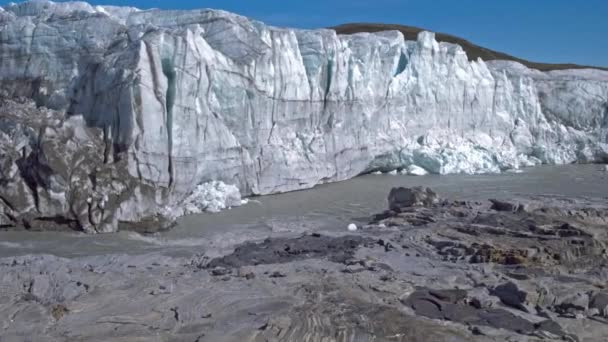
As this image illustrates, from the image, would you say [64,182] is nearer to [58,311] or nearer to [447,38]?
[58,311]

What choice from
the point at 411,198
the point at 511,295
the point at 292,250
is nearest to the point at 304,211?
the point at 411,198

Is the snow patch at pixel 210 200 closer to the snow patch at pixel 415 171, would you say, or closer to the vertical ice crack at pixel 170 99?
the vertical ice crack at pixel 170 99

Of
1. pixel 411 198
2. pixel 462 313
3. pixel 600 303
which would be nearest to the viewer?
pixel 462 313

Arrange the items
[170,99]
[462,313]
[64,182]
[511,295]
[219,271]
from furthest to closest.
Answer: [170,99] → [64,182] → [219,271] → [511,295] → [462,313]

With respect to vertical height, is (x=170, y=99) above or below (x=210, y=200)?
above

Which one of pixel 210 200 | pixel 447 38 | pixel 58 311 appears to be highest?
pixel 447 38

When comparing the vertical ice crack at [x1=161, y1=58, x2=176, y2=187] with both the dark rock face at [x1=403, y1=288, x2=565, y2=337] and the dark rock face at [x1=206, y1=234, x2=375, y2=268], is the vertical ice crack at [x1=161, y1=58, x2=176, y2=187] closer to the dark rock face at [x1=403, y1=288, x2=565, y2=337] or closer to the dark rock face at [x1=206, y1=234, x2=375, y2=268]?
the dark rock face at [x1=206, y1=234, x2=375, y2=268]

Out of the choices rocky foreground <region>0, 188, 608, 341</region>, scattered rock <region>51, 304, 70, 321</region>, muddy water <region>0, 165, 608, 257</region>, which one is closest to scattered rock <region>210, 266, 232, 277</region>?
rocky foreground <region>0, 188, 608, 341</region>

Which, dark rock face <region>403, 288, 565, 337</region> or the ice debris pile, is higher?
dark rock face <region>403, 288, 565, 337</region>
